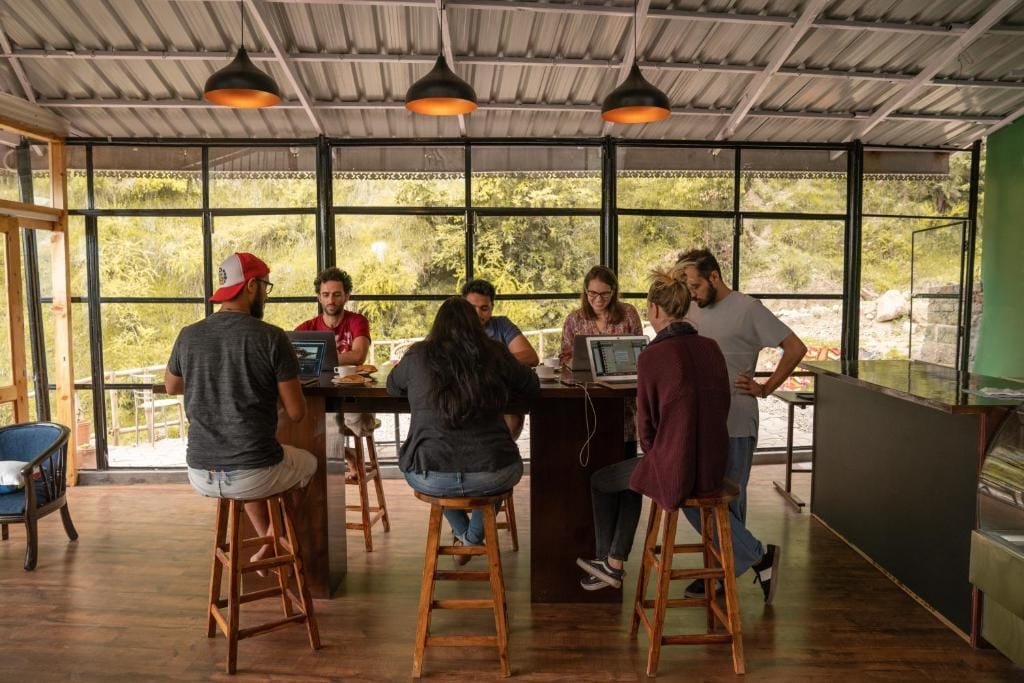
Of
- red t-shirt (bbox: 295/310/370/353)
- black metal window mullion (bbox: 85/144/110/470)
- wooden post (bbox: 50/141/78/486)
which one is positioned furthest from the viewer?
black metal window mullion (bbox: 85/144/110/470)

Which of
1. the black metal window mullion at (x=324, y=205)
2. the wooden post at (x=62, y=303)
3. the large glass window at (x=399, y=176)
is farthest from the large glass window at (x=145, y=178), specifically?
the large glass window at (x=399, y=176)

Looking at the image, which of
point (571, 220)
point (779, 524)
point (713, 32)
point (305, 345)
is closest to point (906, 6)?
point (713, 32)

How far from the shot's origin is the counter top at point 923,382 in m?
2.89

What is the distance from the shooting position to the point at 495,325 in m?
4.40

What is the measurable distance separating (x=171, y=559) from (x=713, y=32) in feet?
16.5

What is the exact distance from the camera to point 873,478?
3.97 metres

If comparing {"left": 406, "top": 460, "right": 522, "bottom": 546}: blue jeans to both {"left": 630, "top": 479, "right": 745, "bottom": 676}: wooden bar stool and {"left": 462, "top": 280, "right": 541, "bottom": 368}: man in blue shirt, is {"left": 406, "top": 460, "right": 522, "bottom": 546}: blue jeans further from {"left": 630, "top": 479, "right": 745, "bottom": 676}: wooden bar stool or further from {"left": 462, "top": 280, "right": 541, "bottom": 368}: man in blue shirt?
{"left": 462, "top": 280, "right": 541, "bottom": 368}: man in blue shirt

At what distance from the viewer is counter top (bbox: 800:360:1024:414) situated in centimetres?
289

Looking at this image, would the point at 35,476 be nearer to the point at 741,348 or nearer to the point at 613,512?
the point at 613,512

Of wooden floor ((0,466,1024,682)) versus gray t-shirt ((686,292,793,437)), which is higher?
gray t-shirt ((686,292,793,437))

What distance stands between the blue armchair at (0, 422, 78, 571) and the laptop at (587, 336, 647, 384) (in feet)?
11.0

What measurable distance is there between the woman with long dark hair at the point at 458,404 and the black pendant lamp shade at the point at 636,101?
177cm

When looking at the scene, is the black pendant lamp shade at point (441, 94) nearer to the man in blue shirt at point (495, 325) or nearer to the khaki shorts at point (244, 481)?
the man in blue shirt at point (495, 325)

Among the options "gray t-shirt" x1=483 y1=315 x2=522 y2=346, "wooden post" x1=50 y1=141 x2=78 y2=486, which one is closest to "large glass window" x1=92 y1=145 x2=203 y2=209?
"wooden post" x1=50 y1=141 x2=78 y2=486
